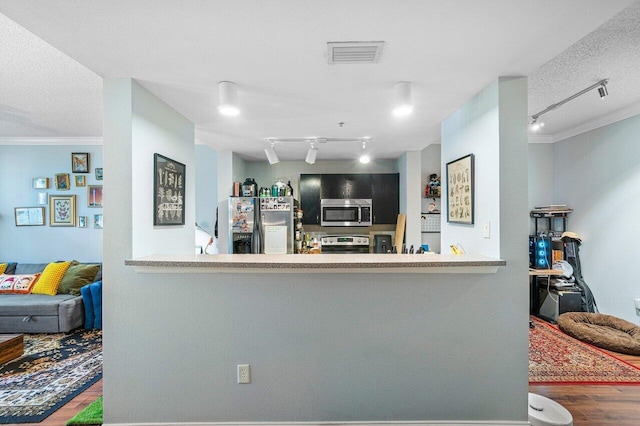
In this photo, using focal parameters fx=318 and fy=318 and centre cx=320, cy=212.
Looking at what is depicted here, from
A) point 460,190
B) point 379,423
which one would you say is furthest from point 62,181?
point 460,190

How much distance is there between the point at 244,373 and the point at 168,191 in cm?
140

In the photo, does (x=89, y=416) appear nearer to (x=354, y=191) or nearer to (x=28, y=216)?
(x=354, y=191)

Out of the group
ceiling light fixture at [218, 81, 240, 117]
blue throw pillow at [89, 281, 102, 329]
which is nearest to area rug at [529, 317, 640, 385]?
ceiling light fixture at [218, 81, 240, 117]

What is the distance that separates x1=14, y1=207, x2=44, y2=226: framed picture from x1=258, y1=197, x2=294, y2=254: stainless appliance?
3.28 meters

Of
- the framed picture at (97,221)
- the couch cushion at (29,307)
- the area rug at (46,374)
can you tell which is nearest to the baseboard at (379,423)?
the area rug at (46,374)

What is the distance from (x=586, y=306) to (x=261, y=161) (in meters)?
4.93

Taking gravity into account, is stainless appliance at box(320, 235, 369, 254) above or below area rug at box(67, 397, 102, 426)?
above

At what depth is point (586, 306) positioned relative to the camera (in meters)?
4.10

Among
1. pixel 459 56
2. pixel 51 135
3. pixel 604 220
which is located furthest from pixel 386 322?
pixel 51 135

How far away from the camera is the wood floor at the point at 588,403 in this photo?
2.14 meters

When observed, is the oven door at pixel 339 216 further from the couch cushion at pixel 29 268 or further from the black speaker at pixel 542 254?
the couch cushion at pixel 29 268

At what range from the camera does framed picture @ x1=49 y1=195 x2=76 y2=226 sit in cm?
459

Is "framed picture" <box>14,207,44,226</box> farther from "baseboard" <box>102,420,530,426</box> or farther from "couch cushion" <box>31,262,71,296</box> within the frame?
"baseboard" <box>102,420,530,426</box>

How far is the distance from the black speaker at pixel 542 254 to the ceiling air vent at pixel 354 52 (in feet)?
12.7
